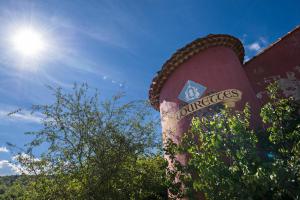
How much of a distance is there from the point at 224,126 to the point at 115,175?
3.25m

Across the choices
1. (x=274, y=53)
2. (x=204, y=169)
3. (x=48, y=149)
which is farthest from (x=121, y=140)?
(x=274, y=53)

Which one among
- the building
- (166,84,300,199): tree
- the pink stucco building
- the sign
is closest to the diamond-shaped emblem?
the building

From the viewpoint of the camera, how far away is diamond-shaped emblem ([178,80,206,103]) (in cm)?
1002

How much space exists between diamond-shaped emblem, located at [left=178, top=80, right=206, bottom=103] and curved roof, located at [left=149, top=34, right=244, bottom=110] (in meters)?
1.05

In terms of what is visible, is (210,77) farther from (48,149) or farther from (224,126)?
(48,149)

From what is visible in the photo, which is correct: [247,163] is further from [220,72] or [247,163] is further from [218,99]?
[220,72]

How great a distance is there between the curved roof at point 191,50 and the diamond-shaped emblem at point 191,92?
1046mm

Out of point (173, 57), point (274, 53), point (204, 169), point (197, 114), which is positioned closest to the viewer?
point (204, 169)

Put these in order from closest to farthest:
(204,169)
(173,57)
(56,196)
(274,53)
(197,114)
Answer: (204,169) → (56,196) → (197,114) → (173,57) → (274,53)

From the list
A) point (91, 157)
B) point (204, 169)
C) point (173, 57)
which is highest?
point (173, 57)

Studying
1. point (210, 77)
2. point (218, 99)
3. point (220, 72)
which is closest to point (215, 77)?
point (210, 77)

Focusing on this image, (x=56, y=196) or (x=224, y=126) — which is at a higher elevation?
(x=224, y=126)

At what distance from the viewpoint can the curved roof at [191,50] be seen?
1069 cm

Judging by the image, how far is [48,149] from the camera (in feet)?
24.8
